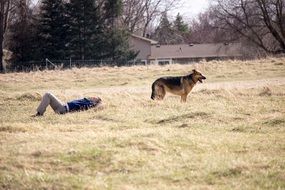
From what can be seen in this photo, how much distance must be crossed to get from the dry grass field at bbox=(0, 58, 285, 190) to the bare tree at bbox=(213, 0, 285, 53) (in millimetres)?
41947

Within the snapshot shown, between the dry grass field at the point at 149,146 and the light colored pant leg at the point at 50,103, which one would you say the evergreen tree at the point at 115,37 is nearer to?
the dry grass field at the point at 149,146

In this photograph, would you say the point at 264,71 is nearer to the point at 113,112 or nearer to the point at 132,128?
the point at 113,112

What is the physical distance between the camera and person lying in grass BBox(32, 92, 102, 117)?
13.5 meters

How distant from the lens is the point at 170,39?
313 ft

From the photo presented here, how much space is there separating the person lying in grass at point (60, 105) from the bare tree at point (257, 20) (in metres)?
44.4

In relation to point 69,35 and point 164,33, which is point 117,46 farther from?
point 164,33

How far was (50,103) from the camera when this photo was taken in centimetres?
1373

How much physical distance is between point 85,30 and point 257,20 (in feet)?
64.2

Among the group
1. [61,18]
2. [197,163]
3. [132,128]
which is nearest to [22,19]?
[61,18]

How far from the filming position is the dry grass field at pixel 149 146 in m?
6.82

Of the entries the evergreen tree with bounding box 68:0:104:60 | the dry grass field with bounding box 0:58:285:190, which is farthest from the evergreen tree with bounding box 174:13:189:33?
the dry grass field with bounding box 0:58:285:190

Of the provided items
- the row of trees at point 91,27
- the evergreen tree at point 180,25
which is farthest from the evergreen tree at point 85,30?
the evergreen tree at point 180,25

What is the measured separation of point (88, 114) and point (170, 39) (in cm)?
8310

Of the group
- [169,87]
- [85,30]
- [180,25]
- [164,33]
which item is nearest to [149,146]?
[169,87]
